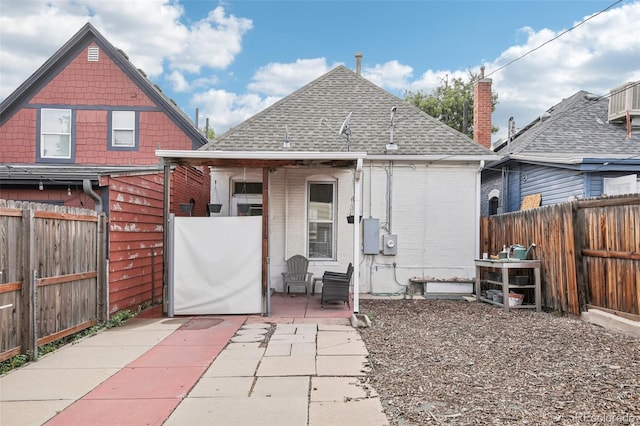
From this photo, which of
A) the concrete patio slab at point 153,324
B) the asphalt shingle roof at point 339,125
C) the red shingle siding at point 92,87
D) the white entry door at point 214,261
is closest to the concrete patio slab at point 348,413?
the concrete patio slab at point 153,324

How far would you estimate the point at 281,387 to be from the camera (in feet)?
14.6

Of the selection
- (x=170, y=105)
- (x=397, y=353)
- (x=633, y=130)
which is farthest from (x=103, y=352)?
(x=633, y=130)

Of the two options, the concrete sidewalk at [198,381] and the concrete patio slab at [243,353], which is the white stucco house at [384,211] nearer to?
the concrete sidewalk at [198,381]

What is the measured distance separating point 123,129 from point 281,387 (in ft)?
39.1

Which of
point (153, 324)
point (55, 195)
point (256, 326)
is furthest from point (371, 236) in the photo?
point (55, 195)

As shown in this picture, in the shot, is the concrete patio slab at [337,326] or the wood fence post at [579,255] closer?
the concrete patio slab at [337,326]

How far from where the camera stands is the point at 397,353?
18.4 ft

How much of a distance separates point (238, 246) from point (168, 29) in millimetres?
8630

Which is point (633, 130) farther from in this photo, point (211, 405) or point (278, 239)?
point (211, 405)

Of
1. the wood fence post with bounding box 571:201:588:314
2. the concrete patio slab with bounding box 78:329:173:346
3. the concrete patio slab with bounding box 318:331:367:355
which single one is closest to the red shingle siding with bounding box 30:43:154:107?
the concrete patio slab with bounding box 78:329:173:346

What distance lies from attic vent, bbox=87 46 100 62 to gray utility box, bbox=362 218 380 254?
33.0 feet

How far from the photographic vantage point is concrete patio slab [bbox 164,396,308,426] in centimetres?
363

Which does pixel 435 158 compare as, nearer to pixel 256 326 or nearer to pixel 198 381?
pixel 256 326

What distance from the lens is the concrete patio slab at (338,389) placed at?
13.7ft
